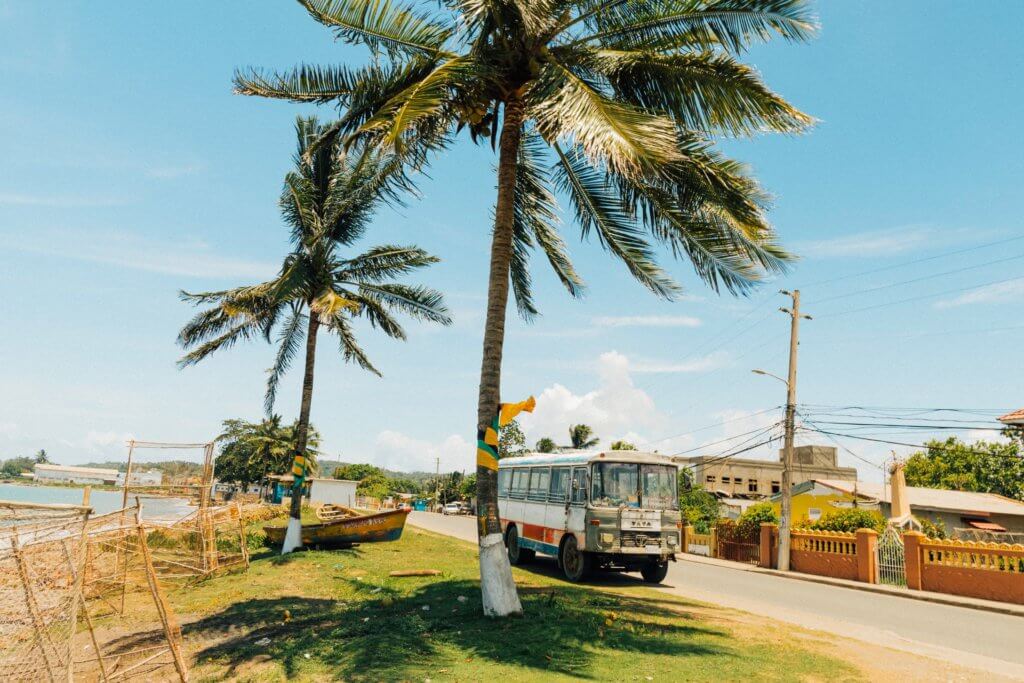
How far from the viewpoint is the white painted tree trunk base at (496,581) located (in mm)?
9742

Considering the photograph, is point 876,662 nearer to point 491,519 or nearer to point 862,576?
point 491,519

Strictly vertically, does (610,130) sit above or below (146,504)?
above

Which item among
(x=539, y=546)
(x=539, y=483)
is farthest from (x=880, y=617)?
(x=539, y=483)

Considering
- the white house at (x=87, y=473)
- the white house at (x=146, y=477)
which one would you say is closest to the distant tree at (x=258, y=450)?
the white house at (x=87, y=473)

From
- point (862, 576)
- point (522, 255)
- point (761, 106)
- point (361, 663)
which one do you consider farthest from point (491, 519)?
point (862, 576)

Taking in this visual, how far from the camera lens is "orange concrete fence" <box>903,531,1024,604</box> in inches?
666

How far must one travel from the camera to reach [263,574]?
16.7m

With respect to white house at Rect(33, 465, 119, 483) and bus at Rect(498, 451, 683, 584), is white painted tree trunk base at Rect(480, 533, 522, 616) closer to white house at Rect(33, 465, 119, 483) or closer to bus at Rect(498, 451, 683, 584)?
bus at Rect(498, 451, 683, 584)

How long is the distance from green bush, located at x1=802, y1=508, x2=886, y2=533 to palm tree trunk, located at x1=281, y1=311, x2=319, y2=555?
1920 centimetres

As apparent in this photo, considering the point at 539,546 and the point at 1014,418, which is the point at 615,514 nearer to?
the point at 539,546

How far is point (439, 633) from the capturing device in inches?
364

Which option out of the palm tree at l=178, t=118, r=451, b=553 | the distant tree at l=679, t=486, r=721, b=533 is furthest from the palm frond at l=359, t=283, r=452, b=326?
the distant tree at l=679, t=486, r=721, b=533

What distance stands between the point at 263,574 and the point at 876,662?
44.9 feet

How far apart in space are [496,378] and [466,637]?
12.2ft
